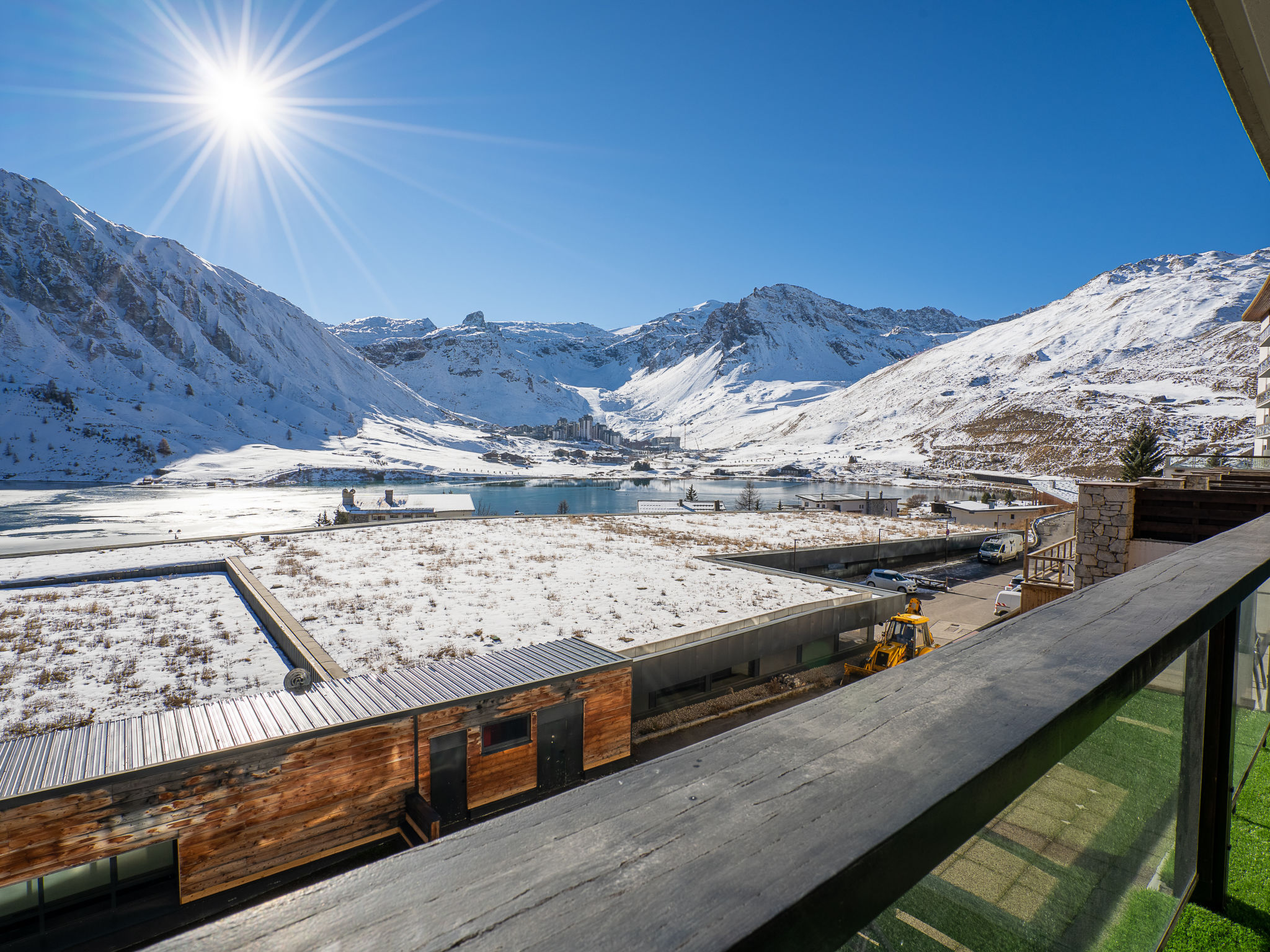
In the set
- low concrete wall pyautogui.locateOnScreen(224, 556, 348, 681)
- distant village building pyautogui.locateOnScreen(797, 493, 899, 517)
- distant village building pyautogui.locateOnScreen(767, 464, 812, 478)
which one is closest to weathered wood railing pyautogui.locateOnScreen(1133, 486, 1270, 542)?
low concrete wall pyautogui.locateOnScreen(224, 556, 348, 681)

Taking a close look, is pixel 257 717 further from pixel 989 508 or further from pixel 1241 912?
pixel 989 508

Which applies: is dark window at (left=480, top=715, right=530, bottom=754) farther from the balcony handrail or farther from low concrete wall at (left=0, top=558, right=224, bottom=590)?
low concrete wall at (left=0, top=558, right=224, bottom=590)

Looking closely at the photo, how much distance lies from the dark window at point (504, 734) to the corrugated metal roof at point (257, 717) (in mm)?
702

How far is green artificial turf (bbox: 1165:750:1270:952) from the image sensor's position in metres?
2.32

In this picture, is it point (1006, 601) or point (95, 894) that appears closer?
point (95, 894)

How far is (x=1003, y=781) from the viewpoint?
0.88 metres

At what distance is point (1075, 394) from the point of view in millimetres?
130625

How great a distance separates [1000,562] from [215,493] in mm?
97648

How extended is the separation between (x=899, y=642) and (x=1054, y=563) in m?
4.35

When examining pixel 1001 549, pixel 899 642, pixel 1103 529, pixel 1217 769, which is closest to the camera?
pixel 1217 769

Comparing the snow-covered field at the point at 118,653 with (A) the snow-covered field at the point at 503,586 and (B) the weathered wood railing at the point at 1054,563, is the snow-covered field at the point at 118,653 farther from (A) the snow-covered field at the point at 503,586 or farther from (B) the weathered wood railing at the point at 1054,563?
(B) the weathered wood railing at the point at 1054,563

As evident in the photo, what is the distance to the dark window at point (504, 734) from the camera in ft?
32.4

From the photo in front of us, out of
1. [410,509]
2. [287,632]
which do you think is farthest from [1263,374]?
[410,509]

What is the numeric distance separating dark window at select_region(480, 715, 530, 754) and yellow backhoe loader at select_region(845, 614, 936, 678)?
27.8 feet
